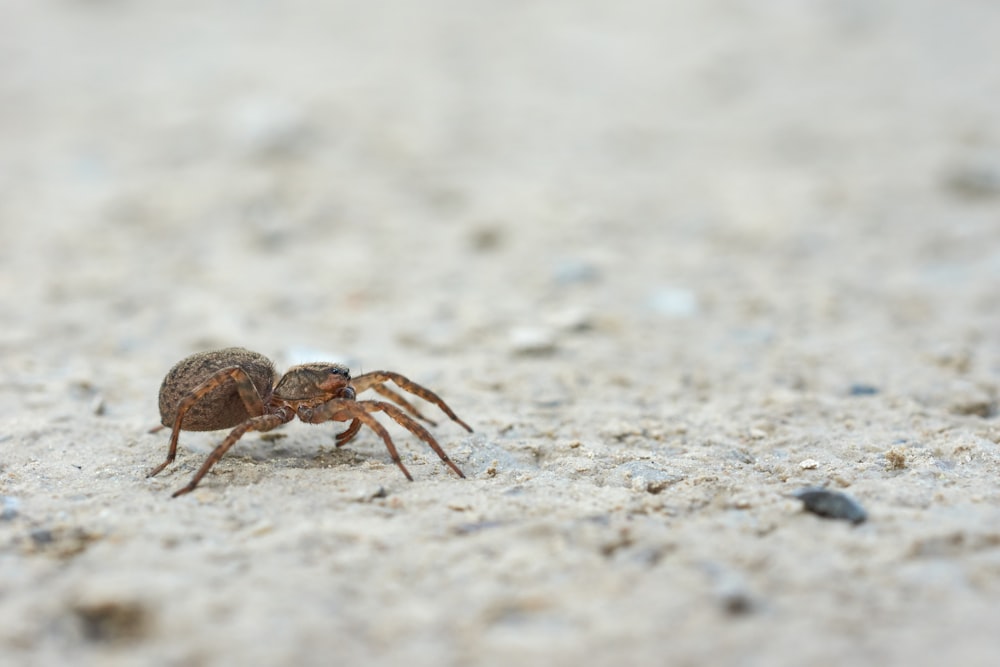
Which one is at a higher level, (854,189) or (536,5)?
(536,5)

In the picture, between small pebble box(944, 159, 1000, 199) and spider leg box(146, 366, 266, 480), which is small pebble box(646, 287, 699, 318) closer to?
small pebble box(944, 159, 1000, 199)

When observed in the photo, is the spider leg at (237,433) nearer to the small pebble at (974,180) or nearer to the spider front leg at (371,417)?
the spider front leg at (371,417)

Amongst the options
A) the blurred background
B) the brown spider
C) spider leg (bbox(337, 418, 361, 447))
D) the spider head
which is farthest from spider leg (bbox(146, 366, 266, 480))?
the blurred background

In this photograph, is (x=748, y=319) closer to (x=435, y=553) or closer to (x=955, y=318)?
(x=955, y=318)

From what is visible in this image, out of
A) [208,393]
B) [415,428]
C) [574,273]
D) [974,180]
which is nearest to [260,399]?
[208,393]

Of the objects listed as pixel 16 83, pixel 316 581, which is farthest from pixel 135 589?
pixel 16 83

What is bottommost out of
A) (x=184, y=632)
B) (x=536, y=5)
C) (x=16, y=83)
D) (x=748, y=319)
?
(x=184, y=632)
